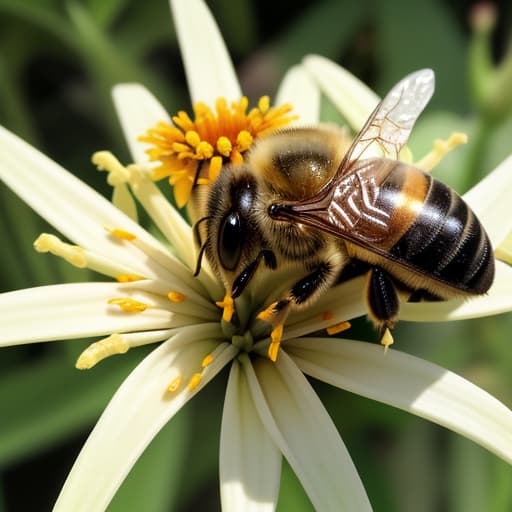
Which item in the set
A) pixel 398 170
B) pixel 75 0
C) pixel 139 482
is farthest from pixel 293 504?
pixel 75 0

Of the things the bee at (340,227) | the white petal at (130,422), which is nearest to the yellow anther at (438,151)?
the bee at (340,227)

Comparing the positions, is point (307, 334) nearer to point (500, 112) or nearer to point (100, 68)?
point (500, 112)

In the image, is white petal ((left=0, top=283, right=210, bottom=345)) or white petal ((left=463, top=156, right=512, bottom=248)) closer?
white petal ((left=0, top=283, right=210, bottom=345))

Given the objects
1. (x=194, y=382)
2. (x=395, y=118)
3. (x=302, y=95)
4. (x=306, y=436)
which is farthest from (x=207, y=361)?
(x=302, y=95)

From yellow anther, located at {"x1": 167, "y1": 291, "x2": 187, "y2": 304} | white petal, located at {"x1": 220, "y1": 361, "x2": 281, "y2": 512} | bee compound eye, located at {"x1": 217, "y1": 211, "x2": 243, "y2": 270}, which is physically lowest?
white petal, located at {"x1": 220, "y1": 361, "x2": 281, "y2": 512}

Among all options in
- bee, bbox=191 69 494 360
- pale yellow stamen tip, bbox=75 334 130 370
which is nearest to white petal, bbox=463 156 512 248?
bee, bbox=191 69 494 360

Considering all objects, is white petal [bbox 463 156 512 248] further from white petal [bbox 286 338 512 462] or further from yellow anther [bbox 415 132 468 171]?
white petal [bbox 286 338 512 462]
